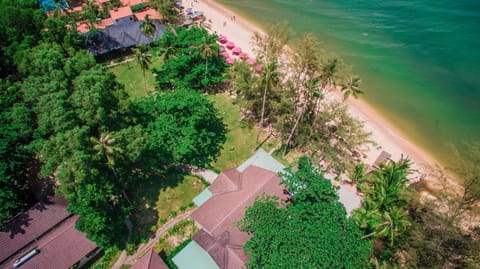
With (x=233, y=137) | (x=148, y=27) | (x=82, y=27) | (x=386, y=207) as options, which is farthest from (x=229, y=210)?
(x=82, y=27)

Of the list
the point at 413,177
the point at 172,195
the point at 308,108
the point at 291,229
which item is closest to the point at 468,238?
the point at 413,177

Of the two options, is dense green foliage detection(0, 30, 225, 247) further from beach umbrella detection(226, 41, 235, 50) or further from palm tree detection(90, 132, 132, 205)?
beach umbrella detection(226, 41, 235, 50)

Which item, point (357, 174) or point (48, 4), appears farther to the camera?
point (48, 4)

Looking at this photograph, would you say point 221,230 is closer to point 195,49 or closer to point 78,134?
point 78,134

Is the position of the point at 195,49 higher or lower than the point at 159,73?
higher

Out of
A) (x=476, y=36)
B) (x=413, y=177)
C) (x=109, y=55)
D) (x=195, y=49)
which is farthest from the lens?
(x=476, y=36)

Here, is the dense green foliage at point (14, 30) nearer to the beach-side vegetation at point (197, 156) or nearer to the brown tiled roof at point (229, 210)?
the beach-side vegetation at point (197, 156)

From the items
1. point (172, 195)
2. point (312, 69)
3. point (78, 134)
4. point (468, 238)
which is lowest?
→ point (172, 195)

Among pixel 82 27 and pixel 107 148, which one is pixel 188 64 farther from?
pixel 82 27
